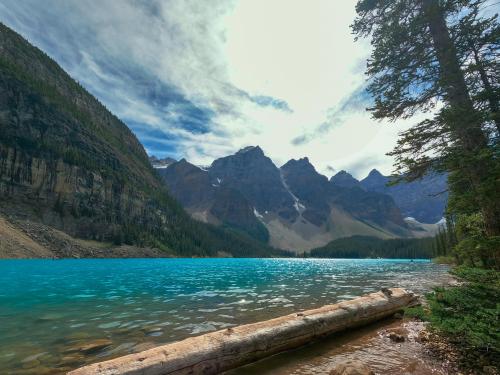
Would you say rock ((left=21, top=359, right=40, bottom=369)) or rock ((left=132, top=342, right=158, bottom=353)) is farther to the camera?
rock ((left=132, top=342, right=158, bottom=353))

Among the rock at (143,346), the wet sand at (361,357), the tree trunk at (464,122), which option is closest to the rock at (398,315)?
the wet sand at (361,357)

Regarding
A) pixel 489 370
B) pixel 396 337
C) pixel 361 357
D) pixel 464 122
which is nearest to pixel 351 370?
pixel 361 357

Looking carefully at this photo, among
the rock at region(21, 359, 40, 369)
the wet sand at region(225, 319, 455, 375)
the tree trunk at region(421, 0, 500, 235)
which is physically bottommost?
the rock at region(21, 359, 40, 369)

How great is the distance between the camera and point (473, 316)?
8016 millimetres

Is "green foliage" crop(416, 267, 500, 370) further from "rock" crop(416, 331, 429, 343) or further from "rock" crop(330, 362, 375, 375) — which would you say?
"rock" crop(330, 362, 375, 375)

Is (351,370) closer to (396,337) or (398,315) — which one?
(396,337)

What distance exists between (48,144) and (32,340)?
21012cm

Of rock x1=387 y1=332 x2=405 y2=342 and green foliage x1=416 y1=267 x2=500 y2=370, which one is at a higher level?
green foliage x1=416 y1=267 x2=500 y2=370

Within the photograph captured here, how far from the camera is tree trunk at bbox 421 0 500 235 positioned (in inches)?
410

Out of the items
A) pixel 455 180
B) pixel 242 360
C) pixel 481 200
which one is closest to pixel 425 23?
pixel 455 180

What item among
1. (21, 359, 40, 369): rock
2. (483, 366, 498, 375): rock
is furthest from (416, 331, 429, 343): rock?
(21, 359, 40, 369): rock

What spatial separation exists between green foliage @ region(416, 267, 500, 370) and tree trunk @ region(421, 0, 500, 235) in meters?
3.05

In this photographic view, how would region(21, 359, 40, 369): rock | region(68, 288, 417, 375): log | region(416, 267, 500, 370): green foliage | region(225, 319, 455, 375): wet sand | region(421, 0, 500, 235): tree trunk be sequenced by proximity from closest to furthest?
region(68, 288, 417, 375): log
region(416, 267, 500, 370): green foliage
region(225, 319, 455, 375): wet sand
region(21, 359, 40, 369): rock
region(421, 0, 500, 235): tree trunk

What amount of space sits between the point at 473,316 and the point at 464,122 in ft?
22.7
